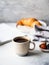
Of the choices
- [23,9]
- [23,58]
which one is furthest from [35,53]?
[23,9]

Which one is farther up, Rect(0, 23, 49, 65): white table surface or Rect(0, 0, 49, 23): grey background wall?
Rect(0, 0, 49, 23): grey background wall

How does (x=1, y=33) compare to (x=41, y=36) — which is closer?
(x=41, y=36)

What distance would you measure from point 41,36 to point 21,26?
183 mm

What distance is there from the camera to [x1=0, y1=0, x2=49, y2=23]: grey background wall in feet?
4.65

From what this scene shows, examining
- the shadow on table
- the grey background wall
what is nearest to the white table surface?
the shadow on table

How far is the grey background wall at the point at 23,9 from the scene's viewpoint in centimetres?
142

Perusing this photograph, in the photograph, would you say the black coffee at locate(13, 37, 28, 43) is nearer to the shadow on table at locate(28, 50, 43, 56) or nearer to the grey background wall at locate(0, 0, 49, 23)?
the shadow on table at locate(28, 50, 43, 56)

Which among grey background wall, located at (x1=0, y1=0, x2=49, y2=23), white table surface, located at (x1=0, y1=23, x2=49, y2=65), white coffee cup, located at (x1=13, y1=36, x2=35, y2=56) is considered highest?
grey background wall, located at (x1=0, y1=0, x2=49, y2=23)

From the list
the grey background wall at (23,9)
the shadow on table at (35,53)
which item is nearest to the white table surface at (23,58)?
the shadow on table at (35,53)

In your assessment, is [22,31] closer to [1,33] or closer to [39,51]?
[1,33]

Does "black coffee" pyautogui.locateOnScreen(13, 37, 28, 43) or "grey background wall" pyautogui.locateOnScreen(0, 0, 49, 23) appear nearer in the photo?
"black coffee" pyautogui.locateOnScreen(13, 37, 28, 43)

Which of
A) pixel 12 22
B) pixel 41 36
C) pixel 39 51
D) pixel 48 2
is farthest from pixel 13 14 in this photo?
pixel 39 51

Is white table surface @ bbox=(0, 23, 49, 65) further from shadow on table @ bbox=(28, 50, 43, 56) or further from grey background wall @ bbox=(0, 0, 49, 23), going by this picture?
grey background wall @ bbox=(0, 0, 49, 23)

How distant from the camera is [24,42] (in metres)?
0.85
